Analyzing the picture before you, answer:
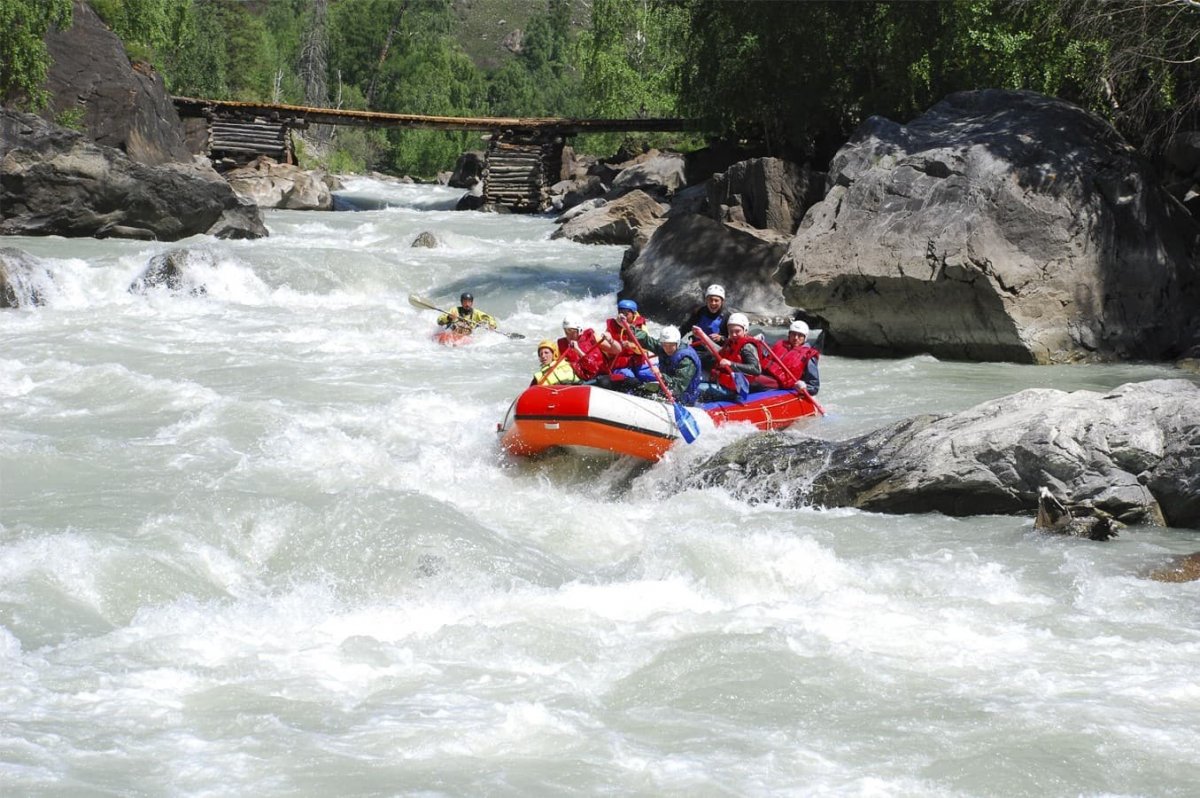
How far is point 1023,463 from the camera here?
7297 mm

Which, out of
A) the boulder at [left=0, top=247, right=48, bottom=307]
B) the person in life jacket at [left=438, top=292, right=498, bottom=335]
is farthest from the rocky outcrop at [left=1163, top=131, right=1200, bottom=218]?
the boulder at [left=0, top=247, right=48, bottom=307]

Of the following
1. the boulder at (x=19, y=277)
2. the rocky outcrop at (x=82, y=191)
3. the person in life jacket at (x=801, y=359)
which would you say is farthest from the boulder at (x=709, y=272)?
the rocky outcrop at (x=82, y=191)

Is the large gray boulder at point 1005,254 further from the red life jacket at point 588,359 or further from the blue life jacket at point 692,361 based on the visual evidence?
the red life jacket at point 588,359

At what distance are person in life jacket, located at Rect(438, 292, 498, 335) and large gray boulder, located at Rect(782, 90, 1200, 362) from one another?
328 centimetres

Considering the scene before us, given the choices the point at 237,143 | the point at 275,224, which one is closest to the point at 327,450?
the point at 275,224

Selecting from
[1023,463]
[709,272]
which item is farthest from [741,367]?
[709,272]

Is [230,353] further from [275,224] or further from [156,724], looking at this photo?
[275,224]

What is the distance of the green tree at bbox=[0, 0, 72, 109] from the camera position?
22.3m

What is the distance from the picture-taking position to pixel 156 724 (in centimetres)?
453

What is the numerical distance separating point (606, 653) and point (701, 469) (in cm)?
299

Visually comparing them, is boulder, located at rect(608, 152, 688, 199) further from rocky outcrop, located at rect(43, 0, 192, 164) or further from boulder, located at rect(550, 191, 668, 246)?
rocky outcrop, located at rect(43, 0, 192, 164)

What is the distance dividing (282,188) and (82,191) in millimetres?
9409

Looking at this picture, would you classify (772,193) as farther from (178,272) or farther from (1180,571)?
(1180,571)

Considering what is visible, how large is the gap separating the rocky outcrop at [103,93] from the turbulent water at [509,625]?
15.0 meters
